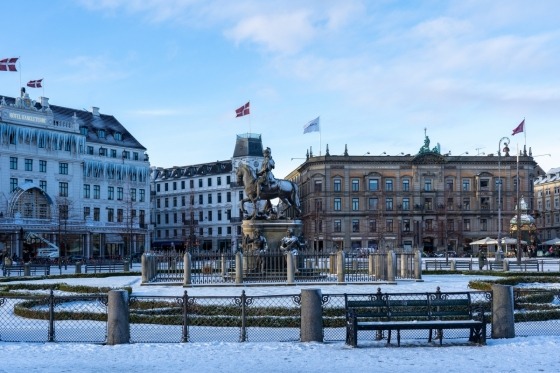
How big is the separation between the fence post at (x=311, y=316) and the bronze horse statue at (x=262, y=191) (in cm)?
1751

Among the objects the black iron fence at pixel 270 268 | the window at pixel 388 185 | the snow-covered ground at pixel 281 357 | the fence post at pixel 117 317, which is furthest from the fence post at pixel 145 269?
the window at pixel 388 185

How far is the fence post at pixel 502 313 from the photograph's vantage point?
16812 mm

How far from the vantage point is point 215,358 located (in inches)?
579

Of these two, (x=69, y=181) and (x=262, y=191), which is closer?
(x=262, y=191)

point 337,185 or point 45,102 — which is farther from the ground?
point 45,102

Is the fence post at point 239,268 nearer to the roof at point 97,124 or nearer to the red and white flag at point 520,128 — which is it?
the red and white flag at point 520,128

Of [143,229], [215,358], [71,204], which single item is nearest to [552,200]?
[143,229]

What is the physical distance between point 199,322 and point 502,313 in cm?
824

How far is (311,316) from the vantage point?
1634 centimetres

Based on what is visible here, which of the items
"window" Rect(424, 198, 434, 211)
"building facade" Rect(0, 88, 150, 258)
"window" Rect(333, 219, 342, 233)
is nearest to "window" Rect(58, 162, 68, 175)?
"building facade" Rect(0, 88, 150, 258)

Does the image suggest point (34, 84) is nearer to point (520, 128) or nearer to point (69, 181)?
point (69, 181)

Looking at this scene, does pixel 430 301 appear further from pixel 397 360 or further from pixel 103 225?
pixel 103 225

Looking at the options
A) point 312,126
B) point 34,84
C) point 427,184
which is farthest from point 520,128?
point 34,84

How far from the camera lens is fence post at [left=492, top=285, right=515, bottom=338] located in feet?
55.2
